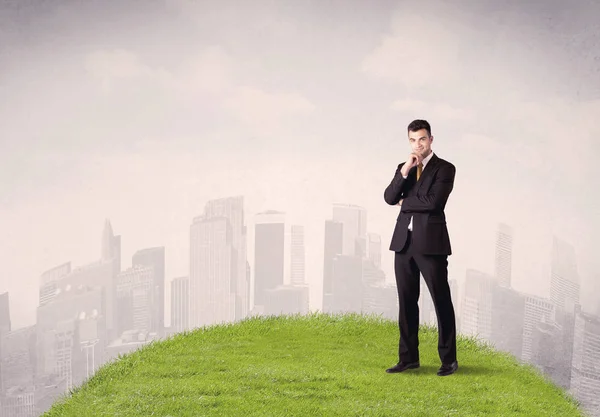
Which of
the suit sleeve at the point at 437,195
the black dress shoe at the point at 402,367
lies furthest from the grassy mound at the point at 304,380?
the suit sleeve at the point at 437,195

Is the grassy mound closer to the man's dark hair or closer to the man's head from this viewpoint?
the man's head

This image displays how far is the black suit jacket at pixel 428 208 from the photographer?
574 centimetres

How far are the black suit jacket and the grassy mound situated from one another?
1.22 m

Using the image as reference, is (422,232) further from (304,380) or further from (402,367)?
(304,380)

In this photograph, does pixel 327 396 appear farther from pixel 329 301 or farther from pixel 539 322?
pixel 539 322

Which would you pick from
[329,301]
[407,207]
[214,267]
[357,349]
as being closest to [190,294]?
[214,267]

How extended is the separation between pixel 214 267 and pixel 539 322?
4.27 m

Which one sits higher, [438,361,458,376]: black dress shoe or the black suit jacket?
the black suit jacket

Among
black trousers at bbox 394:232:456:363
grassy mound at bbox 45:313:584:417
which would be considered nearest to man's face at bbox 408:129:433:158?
black trousers at bbox 394:232:456:363

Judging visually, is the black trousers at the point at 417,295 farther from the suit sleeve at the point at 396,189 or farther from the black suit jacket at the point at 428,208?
the suit sleeve at the point at 396,189

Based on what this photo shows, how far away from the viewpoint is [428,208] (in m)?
5.74

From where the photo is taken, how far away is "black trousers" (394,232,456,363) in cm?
579

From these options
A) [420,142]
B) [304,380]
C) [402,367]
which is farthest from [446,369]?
[420,142]

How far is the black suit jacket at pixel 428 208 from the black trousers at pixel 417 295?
0.26 ft
